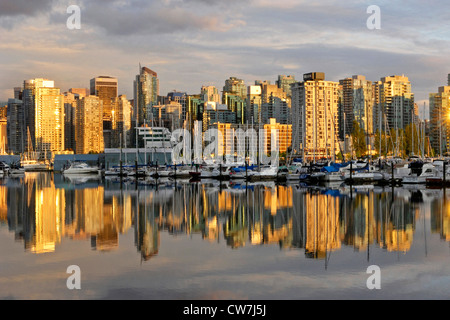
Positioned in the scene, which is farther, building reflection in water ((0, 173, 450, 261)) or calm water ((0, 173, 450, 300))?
building reflection in water ((0, 173, 450, 261))

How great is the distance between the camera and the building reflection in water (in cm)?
3111

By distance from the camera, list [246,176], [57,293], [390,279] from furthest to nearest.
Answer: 1. [246,176]
2. [390,279]
3. [57,293]

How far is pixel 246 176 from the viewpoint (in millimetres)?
91000

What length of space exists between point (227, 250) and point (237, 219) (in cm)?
1181

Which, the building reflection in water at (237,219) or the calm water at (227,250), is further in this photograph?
the building reflection in water at (237,219)

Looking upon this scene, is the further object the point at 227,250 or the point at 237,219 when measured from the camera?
the point at 237,219

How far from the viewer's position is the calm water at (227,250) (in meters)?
20.9

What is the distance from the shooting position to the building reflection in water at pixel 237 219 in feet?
102

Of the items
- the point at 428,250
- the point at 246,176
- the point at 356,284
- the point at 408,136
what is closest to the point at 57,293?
the point at 356,284

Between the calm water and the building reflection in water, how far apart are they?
8 cm

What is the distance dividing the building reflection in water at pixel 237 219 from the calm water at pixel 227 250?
0.08 meters

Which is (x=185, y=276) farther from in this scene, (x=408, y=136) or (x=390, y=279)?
(x=408, y=136)

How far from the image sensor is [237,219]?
133 feet
